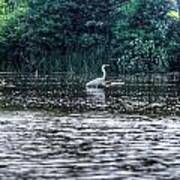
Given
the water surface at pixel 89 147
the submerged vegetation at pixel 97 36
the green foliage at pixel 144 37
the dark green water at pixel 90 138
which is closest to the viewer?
the water surface at pixel 89 147

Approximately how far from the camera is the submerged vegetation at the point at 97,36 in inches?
2709

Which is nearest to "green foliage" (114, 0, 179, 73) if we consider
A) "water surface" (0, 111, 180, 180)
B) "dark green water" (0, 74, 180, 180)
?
A: "dark green water" (0, 74, 180, 180)

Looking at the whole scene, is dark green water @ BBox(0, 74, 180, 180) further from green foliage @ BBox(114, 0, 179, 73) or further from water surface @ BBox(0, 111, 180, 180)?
green foliage @ BBox(114, 0, 179, 73)

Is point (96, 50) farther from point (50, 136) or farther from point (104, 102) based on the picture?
point (50, 136)

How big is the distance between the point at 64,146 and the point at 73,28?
5406 cm

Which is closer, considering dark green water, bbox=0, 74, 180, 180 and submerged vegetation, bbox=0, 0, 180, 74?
dark green water, bbox=0, 74, 180, 180

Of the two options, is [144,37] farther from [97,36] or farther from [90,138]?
[90,138]

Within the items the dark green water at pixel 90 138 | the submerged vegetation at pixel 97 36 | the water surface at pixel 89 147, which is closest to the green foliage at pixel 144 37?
the submerged vegetation at pixel 97 36

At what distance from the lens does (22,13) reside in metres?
72.9

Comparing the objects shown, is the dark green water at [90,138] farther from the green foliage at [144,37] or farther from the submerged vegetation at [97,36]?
the submerged vegetation at [97,36]

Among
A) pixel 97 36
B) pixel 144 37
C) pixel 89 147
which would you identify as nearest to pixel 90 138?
pixel 89 147

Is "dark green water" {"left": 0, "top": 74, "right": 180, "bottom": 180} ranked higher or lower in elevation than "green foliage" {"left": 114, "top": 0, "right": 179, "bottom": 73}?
lower

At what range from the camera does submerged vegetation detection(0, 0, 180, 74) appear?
68.8 metres

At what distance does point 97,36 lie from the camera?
69.1m
